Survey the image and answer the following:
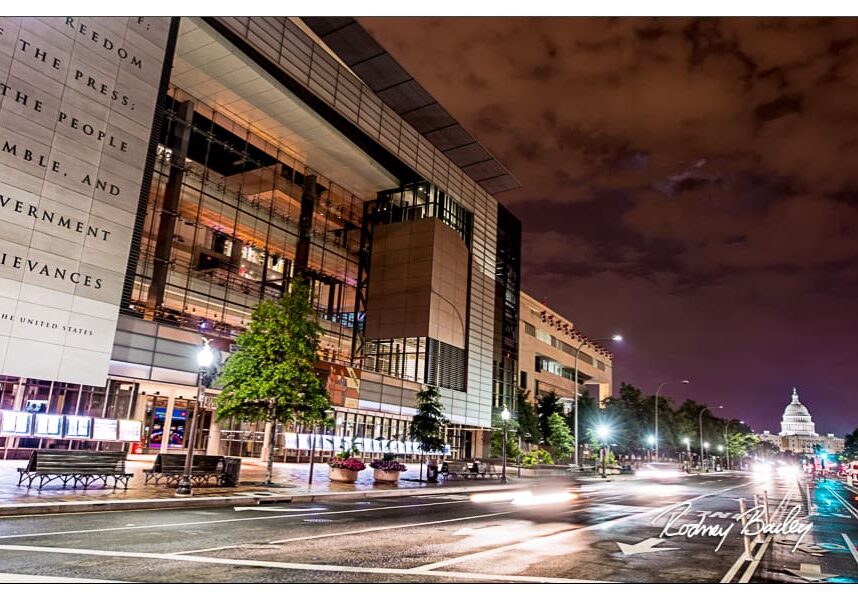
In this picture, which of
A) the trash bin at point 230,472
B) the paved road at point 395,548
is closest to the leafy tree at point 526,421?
the trash bin at point 230,472

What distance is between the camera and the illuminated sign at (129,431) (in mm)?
27984

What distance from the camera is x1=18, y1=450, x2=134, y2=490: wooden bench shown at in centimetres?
1686

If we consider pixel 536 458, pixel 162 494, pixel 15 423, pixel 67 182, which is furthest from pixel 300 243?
pixel 162 494

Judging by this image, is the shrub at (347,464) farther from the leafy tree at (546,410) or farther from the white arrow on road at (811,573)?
the leafy tree at (546,410)

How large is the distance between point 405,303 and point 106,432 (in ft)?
88.8

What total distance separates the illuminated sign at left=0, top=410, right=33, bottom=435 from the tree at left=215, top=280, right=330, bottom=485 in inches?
315

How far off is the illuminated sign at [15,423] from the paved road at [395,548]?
46.1 ft

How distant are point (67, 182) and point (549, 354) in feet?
245

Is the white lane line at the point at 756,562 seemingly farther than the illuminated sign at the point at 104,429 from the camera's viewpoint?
No

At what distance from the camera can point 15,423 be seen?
81.8 ft

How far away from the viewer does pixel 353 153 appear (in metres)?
46.5

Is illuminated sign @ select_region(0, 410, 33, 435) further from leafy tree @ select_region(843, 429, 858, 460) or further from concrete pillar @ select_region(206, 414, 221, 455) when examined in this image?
leafy tree @ select_region(843, 429, 858, 460)
